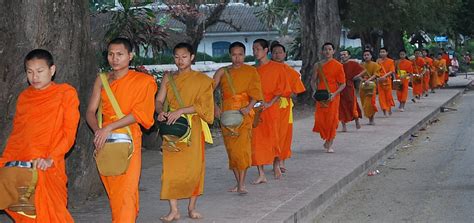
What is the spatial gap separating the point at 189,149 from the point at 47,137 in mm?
2098

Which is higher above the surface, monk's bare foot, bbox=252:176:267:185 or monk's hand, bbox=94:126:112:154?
monk's hand, bbox=94:126:112:154

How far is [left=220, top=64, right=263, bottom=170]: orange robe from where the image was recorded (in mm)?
10781

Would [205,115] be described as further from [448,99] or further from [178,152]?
[448,99]

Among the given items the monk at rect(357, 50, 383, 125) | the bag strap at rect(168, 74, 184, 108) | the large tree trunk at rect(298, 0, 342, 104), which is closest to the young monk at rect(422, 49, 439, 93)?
the large tree trunk at rect(298, 0, 342, 104)

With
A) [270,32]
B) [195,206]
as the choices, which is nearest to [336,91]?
[195,206]

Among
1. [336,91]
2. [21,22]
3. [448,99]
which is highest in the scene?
[21,22]

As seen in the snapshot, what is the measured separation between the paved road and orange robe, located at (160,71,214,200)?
76.7 inches

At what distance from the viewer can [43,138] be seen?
23.4 feet

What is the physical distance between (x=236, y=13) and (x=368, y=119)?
46.4 m

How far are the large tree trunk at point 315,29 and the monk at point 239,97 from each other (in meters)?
16.8

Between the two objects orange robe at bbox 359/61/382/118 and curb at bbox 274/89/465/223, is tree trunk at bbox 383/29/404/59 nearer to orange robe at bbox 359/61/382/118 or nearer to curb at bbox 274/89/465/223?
orange robe at bbox 359/61/382/118

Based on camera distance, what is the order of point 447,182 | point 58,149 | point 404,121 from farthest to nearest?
1. point 404,121
2. point 447,182
3. point 58,149

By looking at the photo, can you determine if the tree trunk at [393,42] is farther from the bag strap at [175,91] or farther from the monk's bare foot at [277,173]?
the bag strap at [175,91]

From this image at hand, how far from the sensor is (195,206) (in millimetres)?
10047
